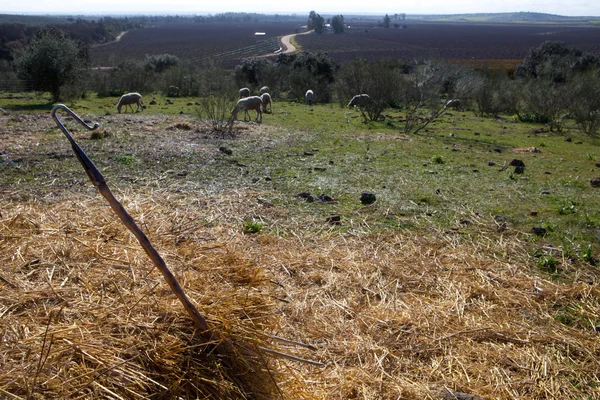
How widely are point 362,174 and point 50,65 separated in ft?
62.0

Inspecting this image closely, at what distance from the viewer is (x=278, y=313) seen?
13.8 feet

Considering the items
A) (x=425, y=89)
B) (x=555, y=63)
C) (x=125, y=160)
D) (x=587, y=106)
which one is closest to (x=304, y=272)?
(x=125, y=160)

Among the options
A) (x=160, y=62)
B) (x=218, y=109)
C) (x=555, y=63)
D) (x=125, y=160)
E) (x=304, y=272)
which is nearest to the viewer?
(x=304, y=272)

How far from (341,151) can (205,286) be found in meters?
9.99

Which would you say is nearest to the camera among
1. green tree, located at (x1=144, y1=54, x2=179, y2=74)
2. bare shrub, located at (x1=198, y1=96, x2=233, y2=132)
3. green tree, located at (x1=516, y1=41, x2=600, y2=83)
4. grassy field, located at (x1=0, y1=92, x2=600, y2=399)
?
grassy field, located at (x1=0, y1=92, x2=600, y2=399)

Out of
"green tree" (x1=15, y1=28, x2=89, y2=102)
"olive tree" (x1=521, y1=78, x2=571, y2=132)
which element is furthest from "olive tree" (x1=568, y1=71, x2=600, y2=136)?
"green tree" (x1=15, y1=28, x2=89, y2=102)

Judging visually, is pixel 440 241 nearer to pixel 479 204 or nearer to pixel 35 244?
pixel 479 204

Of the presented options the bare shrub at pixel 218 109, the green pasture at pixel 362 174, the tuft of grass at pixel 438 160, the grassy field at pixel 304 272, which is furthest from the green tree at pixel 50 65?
the tuft of grass at pixel 438 160

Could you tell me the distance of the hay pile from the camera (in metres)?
2.24

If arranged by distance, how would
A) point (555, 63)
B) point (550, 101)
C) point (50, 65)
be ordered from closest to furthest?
point (550, 101) → point (50, 65) → point (555, 63)

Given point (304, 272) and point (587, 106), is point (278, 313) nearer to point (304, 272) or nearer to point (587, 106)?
point (304, 272)

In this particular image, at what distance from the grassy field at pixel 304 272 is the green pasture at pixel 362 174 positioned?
6 centimetres

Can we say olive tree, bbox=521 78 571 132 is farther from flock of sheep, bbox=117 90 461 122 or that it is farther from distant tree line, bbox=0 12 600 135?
flock of sheep, bbox=117 90 461 122

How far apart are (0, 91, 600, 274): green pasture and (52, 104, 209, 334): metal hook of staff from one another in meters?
4.02
